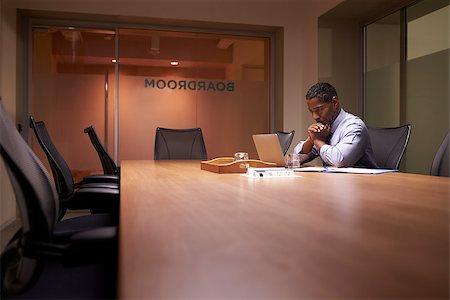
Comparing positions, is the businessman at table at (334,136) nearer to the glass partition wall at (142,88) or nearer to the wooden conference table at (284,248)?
the wooden conference table at (284,248)

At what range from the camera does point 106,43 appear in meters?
5.74

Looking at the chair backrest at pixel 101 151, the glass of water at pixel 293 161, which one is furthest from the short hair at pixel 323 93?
the chair backrest at pixel 101 151

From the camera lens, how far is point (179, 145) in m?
4.81

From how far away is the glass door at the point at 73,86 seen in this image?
218 inches

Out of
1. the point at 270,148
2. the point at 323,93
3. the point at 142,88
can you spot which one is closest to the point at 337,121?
the point at 323,93

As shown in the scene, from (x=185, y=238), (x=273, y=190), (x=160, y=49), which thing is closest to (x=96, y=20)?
(x=160, y=49)

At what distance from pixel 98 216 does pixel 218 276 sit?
1623 millimetres

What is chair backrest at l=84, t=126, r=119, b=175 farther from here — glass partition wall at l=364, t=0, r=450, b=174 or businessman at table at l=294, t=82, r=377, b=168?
glass partition wall at l=364, t=0, r=450, b=174

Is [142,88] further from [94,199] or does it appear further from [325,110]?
[94,199]

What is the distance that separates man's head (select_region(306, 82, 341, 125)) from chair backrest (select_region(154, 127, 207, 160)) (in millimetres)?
1976

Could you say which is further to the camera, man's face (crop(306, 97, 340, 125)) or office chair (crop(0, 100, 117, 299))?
man's face (crop(306, 97, 340, 125))

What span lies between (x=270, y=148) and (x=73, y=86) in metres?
4.04

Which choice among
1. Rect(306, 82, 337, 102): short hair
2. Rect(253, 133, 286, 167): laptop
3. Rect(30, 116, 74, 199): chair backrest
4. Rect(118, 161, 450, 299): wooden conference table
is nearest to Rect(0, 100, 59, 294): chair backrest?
Rect(118, 161, 450, 299): wooden conference table

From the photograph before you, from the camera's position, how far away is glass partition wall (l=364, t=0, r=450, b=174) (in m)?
4.46
